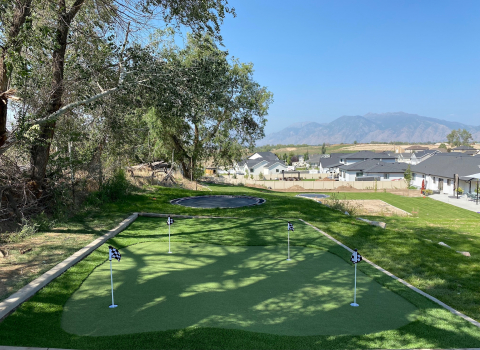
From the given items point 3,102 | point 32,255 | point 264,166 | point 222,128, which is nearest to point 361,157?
point 264,166

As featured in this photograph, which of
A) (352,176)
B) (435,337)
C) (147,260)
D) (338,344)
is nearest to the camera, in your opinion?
(338,344)

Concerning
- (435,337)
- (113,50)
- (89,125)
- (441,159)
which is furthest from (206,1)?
(441,159)

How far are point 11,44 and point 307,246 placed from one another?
869 cm

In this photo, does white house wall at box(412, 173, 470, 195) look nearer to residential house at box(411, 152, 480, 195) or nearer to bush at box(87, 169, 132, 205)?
residential house at box(411, 152, 480, 195)

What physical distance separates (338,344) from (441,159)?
4962 cm

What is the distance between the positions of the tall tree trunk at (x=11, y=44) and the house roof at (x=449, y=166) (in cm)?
4167

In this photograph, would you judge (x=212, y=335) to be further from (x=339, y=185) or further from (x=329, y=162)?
(x=329, y=162)

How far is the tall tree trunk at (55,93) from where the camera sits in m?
9.56

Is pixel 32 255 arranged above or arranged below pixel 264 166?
below

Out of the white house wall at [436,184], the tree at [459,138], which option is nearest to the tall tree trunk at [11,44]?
the white house wall at [436,184]

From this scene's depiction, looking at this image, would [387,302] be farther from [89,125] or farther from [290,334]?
[89,125]

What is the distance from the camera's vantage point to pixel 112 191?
1509 centimetres

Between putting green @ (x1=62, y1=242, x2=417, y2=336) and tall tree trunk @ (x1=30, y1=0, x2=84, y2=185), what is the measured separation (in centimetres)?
471

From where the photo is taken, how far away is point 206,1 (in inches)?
404
